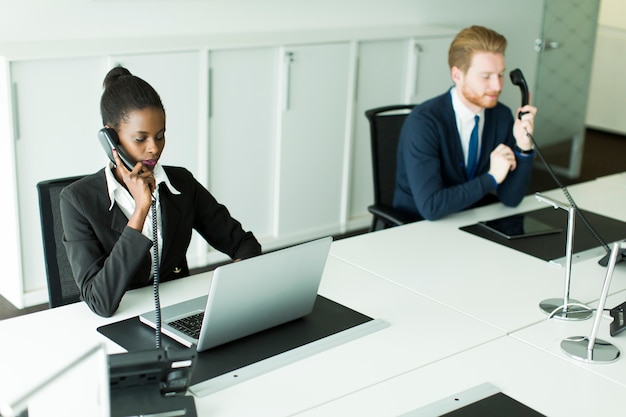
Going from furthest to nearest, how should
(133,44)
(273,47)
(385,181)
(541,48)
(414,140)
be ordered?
1. (541,48)
2. (273,47)
3. (133,44)
4. (385,181)
5. (414,140)

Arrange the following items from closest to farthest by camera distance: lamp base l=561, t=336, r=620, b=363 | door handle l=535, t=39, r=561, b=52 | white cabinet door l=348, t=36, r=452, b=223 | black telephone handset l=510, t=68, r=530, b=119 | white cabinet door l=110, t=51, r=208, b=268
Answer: lamp base l=561, t=336, r=620, b=363
black telephone handset l=510, t=68, r=530, b=119
white cabinet door l=110, t=51, r=208, b=268
white cabinet door l=348, t=36, r=452, b=223
door handle l=535, t=39, r=561, b=52

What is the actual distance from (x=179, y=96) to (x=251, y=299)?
2.18 metres

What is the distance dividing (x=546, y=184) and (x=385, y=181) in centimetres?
288

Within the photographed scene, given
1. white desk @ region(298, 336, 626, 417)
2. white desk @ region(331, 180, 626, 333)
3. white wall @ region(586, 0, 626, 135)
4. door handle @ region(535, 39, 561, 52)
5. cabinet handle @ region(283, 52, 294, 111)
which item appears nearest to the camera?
white desk @ region(298, 336, 626, 417)

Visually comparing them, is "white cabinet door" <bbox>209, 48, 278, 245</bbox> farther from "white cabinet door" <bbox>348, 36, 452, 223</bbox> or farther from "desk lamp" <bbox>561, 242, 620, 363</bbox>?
"desk lamp" <bbox>561, 242, 620, 363</bbox>

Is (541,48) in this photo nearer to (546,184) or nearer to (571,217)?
(546,184)

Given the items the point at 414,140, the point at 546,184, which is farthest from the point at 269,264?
the point at 546,184

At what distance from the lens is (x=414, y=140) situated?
2.97 m

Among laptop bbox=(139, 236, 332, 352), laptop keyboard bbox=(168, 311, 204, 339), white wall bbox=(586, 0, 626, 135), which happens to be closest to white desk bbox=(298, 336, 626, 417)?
laptop bbox=(139, 236, 332, 352)

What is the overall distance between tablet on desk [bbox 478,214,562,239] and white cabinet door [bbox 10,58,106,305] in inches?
68.4

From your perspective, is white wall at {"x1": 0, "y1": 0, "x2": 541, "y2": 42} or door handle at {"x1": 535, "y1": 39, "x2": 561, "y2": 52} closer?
white wall at {"x1": 0, "y1": 0, "x2": 541, "y2": 42}

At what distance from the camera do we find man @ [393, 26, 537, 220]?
9.45 ft

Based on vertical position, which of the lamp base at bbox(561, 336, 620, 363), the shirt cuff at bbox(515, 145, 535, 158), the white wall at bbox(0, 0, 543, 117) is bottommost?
the lamp base at bbox(561, 336, 620, 363)

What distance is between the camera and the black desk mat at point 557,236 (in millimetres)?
2595
